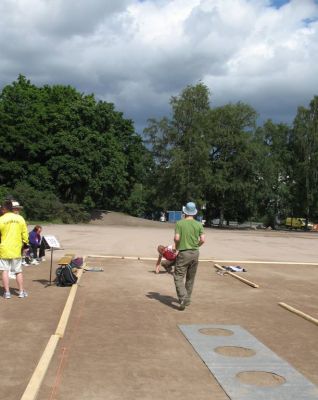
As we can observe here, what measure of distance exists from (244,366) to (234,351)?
633 millimetres

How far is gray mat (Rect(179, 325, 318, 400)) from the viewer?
15.6 ft

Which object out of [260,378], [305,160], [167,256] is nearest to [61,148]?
[305,160]

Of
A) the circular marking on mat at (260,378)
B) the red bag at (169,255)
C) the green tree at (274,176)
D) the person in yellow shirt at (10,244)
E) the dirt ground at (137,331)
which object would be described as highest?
the green tree at (274,176)

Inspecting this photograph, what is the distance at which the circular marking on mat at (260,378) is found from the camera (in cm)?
506

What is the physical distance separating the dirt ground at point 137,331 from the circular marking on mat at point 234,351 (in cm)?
34

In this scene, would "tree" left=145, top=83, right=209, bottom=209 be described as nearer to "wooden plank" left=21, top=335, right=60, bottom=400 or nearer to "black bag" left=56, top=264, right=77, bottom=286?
"black bag" left=56, top=264, right=77, bottom=286

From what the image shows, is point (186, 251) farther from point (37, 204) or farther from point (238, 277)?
point (37, 204)

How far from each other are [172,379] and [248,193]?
5102 centimetres

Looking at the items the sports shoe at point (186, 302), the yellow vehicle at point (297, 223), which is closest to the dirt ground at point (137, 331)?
the sports shoe at point (186, 302)

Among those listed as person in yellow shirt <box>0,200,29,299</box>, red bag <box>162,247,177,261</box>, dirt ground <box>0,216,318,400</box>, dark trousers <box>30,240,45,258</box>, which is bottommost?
dirt ground <box>0,216,318,400</box>

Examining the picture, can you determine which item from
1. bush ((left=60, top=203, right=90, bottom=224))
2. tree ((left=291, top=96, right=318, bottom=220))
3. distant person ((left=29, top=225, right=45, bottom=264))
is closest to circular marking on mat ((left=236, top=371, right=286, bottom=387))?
distant person ((left=29, top=225, right=45, bottom=264))

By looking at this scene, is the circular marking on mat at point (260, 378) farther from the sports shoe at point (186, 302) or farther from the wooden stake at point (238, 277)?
the wooden stake at point (238, 277)

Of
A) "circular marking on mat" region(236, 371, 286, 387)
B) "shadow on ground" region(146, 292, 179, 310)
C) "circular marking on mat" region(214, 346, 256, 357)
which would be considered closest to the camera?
"circular marking on mat" region(236, 371, 286, 387)

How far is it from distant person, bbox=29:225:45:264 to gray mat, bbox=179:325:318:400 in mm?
8189
